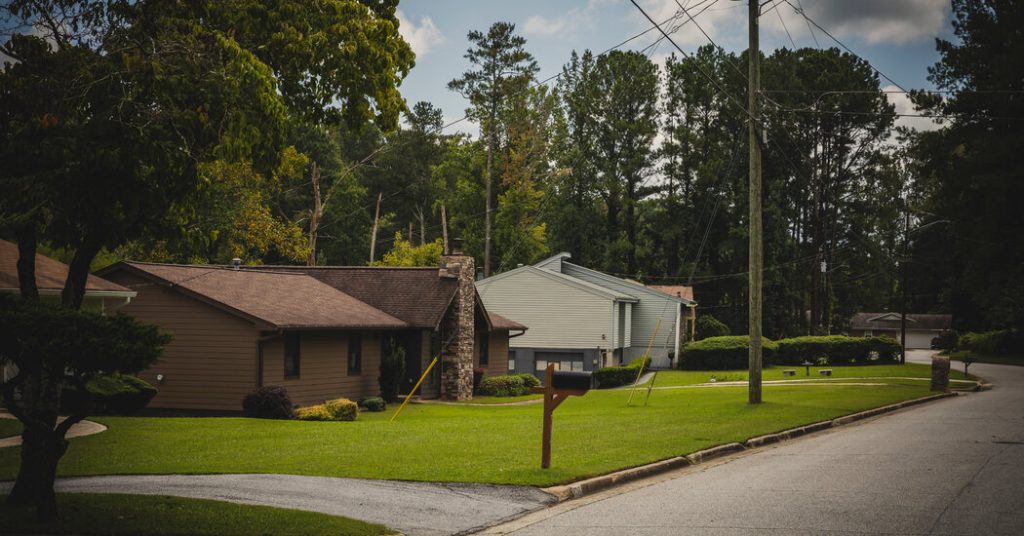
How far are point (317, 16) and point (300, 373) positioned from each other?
18.1 metres

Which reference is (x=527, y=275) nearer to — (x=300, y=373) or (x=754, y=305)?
(x=300, y=373)

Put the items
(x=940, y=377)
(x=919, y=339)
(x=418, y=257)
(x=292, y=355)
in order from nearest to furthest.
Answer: (x=292, y=355) → (x=940, y=377) → (x=418, y=257) → (x=919, y=339)

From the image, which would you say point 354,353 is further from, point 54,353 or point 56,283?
point 54,353

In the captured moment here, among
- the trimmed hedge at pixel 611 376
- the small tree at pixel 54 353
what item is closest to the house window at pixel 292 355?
the small tree at pixel 54 353

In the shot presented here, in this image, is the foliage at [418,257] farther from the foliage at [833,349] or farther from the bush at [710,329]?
the foliage at [833,349]

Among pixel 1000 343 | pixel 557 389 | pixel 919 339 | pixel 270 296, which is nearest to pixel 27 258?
pixel 557 389

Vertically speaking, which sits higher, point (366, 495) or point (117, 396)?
point (117, 396)

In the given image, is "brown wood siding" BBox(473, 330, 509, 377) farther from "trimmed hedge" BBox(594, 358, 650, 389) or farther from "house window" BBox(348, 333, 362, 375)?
"house window" BBox(348, 333, 362, 375)

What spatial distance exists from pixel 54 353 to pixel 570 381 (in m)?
7.29

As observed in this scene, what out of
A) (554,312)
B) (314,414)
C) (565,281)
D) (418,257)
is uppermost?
(418,257)

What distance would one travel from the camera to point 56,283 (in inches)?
953

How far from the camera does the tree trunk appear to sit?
1027 centimetres

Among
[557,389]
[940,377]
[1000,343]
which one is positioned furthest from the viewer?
[1000,343]

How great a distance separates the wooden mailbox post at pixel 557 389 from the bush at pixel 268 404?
46.8 feet
